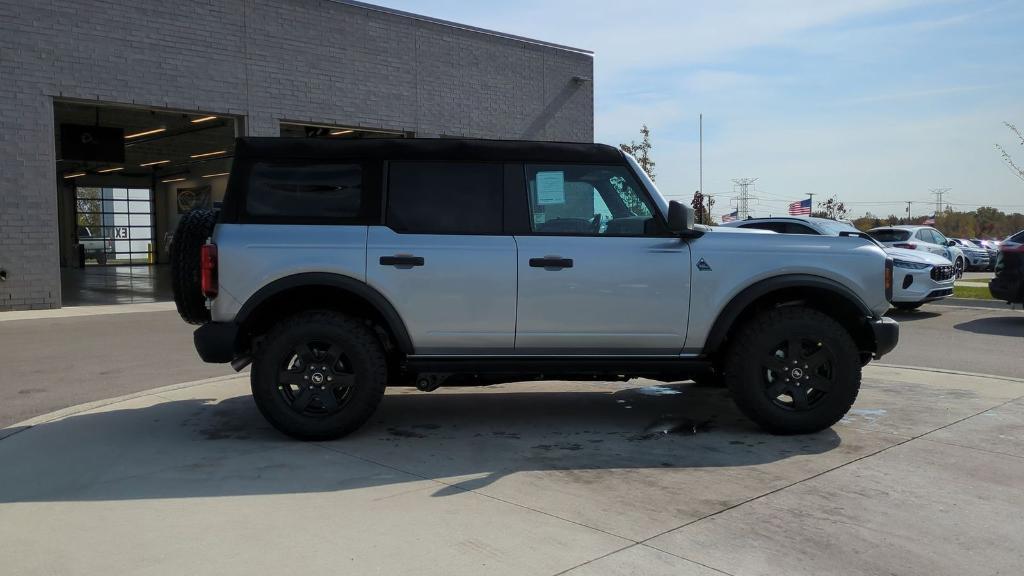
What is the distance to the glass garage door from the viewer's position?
40531 millimetres

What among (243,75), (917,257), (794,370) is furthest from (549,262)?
(243,75)

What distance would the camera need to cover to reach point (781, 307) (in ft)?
18.0

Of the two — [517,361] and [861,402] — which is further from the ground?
[517,361]

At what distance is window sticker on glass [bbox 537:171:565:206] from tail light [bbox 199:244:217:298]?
2.20 m

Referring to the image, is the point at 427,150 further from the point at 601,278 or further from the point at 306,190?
the point at 601,278

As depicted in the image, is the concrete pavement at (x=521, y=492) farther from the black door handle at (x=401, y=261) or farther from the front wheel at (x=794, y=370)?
the black door handle at (x=401, y=261)

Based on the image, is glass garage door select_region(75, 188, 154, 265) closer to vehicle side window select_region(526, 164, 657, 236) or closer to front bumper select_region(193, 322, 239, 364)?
front bumper select_region(193, 322, 239, 364)

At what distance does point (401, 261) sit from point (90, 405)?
10.7 feet

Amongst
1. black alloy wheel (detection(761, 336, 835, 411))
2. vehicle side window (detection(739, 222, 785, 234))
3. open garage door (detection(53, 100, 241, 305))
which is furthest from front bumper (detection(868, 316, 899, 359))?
open garage door (detection(53, 100, 241, 305))

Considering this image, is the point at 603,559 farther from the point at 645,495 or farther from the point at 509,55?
the point at 509,55

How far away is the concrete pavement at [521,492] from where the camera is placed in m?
3.43

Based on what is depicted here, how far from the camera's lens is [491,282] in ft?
17.3

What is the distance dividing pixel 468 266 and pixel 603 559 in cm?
240

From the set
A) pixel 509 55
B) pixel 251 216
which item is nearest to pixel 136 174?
pixel 509 55
